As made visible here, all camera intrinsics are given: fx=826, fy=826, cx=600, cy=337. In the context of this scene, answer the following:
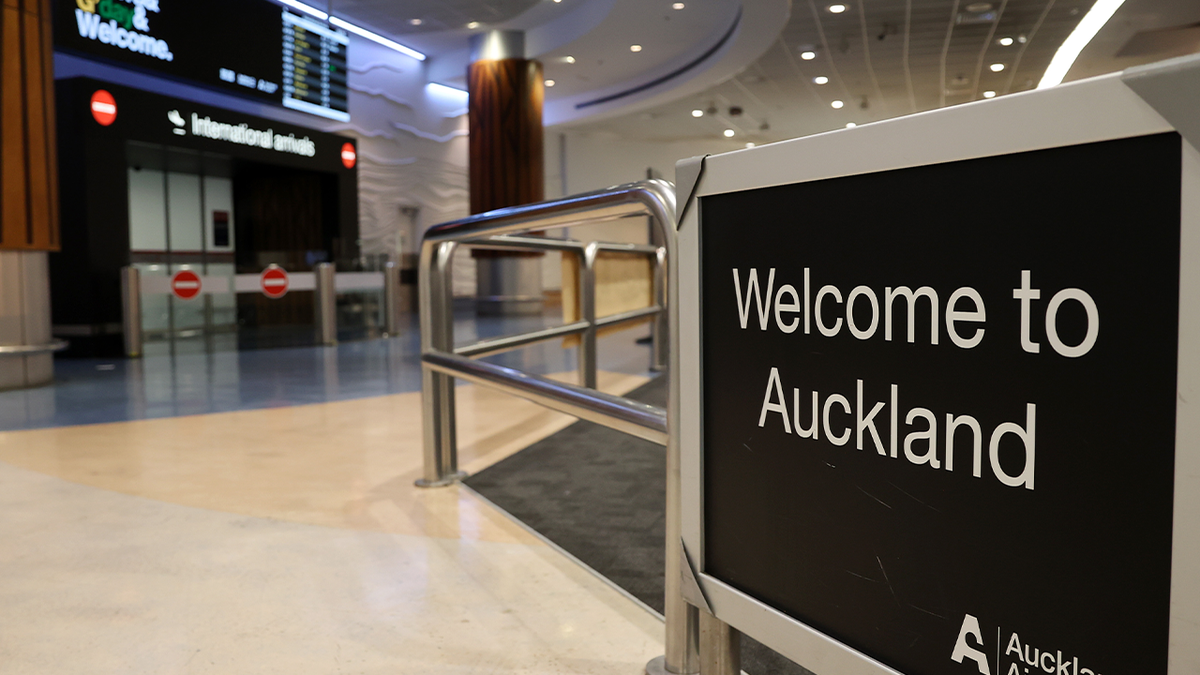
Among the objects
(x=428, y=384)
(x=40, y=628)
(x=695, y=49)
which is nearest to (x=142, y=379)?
(x=428, y=384)

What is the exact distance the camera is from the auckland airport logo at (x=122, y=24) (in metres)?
6.67

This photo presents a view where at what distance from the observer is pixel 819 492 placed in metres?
0.76

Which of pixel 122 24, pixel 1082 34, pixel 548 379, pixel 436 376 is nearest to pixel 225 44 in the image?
pixel 122 24

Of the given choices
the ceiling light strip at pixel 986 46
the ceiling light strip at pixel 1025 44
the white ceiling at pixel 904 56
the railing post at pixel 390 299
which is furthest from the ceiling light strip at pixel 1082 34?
the railing post at pixel 390 299

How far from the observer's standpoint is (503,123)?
34.5 ft

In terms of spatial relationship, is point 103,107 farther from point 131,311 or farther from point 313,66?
point 313,66

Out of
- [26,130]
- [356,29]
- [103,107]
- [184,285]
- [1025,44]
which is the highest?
[356,29]

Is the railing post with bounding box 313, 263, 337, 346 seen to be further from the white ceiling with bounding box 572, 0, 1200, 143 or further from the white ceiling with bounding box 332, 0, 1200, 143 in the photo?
the white ceiling with bounding box 572, 0, 1200, 143

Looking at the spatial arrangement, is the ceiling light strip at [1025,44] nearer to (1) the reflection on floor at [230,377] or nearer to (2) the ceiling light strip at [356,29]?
(1) the reflection on floor at [230,377]

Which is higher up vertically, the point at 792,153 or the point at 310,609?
the point at 792,153

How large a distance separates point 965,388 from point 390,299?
866 centimetres

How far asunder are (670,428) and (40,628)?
1.17m

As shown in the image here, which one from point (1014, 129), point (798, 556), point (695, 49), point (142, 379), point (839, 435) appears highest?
point (695, 49)

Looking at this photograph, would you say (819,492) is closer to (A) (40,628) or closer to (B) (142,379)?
(A) (40,628)
